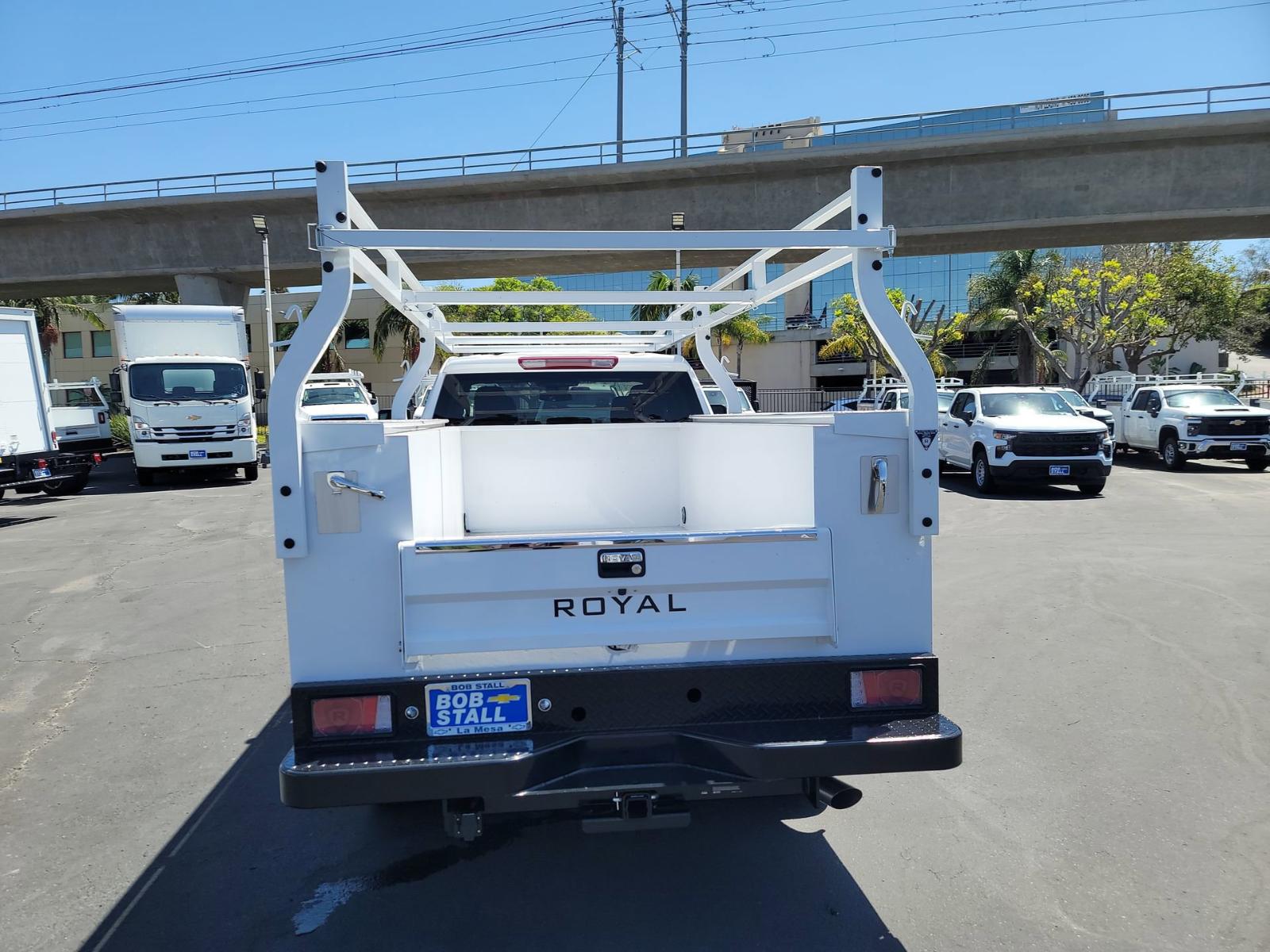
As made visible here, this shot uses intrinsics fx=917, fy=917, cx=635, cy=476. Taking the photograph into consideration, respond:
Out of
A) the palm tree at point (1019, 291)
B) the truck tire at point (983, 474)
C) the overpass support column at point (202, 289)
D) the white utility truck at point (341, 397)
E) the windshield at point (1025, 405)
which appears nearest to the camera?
the truck tire at point (983, 474)

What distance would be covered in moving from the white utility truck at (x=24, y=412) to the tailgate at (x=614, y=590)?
1418 cm

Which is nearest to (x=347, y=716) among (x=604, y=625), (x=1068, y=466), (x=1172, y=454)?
(x=604, y=625)

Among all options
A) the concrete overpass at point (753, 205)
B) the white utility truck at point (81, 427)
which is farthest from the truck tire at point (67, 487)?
the concrete overpass at point (753, 205)

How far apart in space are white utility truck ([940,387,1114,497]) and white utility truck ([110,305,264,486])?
14.3 metres

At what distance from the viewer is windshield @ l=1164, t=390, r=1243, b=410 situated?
18.4 meters

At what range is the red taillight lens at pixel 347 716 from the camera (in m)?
3.00

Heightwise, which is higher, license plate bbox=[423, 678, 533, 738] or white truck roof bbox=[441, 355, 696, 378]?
white truck roof bbox=[441, 355, 696, 378]

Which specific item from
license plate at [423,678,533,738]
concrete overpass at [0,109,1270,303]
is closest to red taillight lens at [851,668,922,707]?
license plate at [423,678,533,738]

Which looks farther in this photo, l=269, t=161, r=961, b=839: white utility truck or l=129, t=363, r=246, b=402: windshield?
l=129, t=363, r=246, b=402: windshield

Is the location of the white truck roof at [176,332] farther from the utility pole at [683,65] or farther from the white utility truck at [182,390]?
the utility pole at [683,65]

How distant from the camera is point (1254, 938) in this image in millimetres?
3045

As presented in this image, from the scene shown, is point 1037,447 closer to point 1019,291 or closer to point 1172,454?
point 1172,454

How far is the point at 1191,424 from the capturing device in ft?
58.3

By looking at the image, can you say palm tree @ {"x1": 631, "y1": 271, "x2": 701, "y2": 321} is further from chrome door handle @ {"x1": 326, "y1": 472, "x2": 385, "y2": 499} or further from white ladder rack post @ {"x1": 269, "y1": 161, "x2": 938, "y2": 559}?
chrome door handle @ {"x1": 326, "y1": 472, "x2": 385, "y2": 499}
